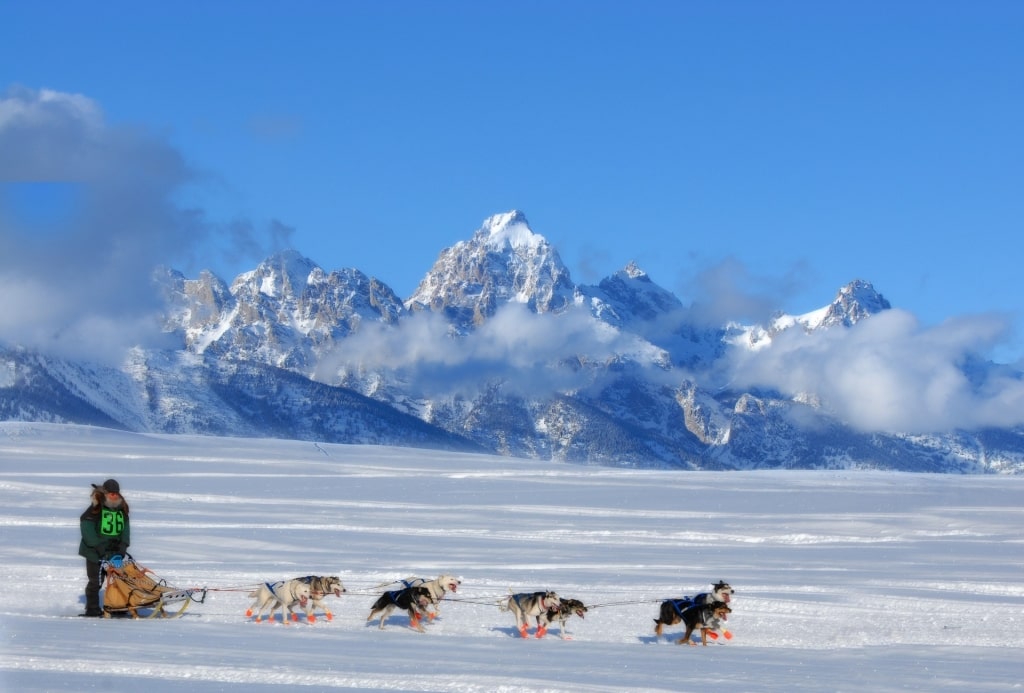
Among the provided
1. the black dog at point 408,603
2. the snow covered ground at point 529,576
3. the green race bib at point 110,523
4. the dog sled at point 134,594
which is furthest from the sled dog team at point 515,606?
the green race bib at point 110,523

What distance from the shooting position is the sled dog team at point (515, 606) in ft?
49.3

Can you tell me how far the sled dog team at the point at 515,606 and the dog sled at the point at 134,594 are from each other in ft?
3.55

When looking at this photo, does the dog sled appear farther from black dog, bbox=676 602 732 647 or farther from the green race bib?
black dog, bbox=676 602 732 647

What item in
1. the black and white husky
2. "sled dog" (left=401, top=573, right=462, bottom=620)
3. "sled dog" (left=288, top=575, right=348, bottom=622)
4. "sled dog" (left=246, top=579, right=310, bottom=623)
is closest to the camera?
the black and white husky

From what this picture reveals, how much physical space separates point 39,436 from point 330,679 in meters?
47.0

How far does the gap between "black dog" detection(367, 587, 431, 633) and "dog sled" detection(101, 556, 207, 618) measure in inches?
100

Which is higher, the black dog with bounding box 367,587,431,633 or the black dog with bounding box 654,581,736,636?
the black dog with bounding box 654,581,736,636

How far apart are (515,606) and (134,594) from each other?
203 inches

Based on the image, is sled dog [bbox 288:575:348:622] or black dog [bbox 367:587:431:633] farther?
sled dog [bbox 288:575:348:622]

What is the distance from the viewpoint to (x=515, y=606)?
15.4m

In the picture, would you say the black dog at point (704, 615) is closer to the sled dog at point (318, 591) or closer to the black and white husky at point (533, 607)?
the black and white husky at point (533, 607)

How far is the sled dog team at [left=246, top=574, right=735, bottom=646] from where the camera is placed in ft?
49.3

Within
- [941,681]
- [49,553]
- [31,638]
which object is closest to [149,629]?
[31,638]

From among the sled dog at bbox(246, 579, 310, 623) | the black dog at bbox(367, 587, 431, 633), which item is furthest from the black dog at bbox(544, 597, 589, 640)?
the sled dog at bbox(246, 579, 310, 623)
